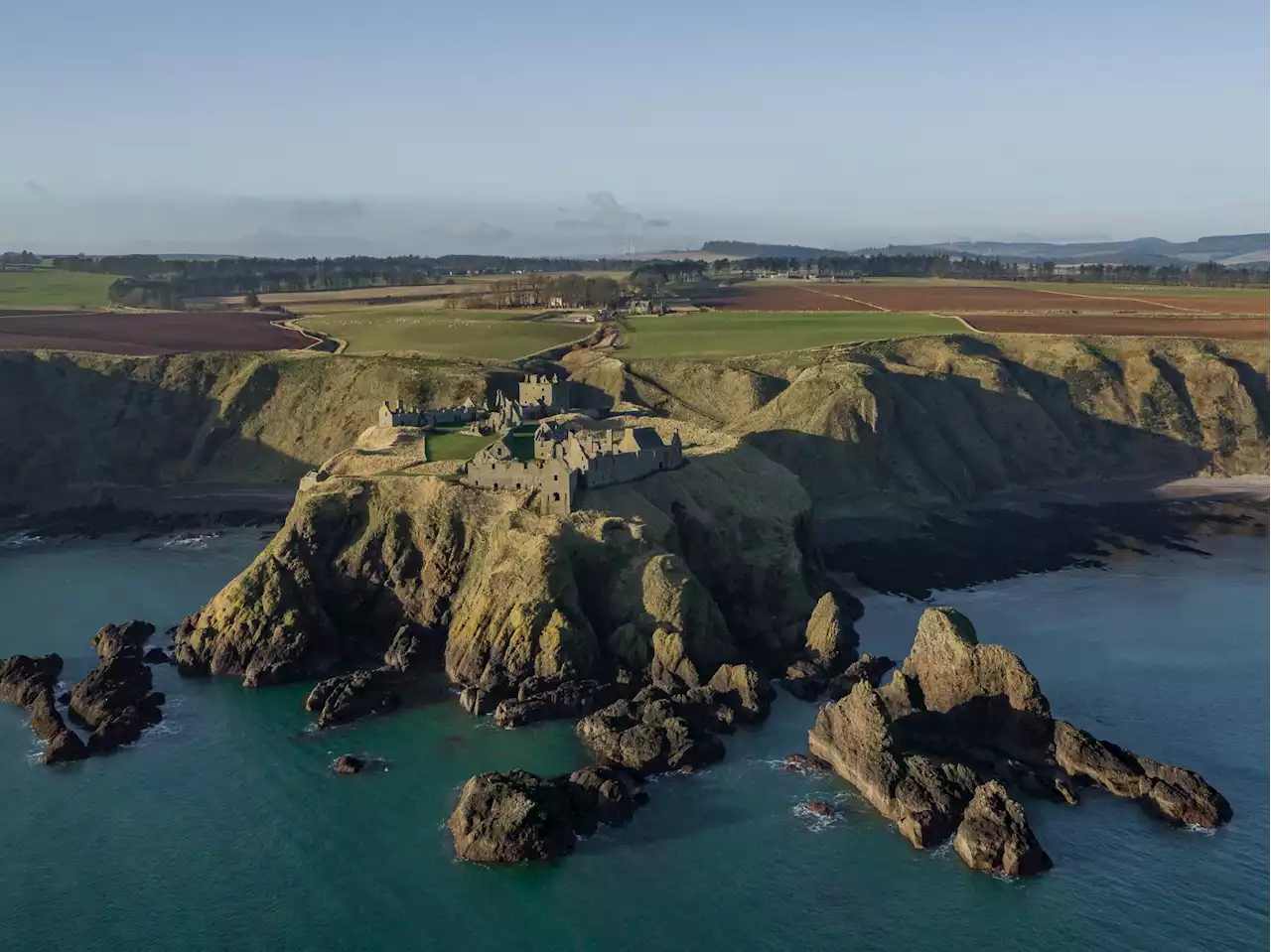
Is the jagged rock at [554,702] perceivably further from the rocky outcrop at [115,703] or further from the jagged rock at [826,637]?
the rocky outcrop at [115,703]

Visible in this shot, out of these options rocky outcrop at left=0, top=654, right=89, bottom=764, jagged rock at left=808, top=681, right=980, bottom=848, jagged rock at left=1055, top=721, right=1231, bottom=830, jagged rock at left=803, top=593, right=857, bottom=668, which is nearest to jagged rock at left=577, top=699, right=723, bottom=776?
jagged rock at left=808, top=681, right=980, bottom=848

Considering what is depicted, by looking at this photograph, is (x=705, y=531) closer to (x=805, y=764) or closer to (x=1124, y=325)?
(x=805, y=764)

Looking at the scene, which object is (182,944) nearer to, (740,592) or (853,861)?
(853,861)

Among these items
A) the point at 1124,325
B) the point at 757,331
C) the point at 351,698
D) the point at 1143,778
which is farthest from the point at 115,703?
the point at 1124,325

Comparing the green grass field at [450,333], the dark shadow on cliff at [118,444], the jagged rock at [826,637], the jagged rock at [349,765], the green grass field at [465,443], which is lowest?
the jagged rock at [349,765]

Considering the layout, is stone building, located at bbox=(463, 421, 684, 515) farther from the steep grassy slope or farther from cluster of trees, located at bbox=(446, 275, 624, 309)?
cluster of trees, located at bbox=(446, 275, 624, 309)

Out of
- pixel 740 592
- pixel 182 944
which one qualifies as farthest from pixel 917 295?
pixel 182 944

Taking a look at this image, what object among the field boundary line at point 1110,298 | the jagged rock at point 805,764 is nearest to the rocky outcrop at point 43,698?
the jagged rock at point 805,764
